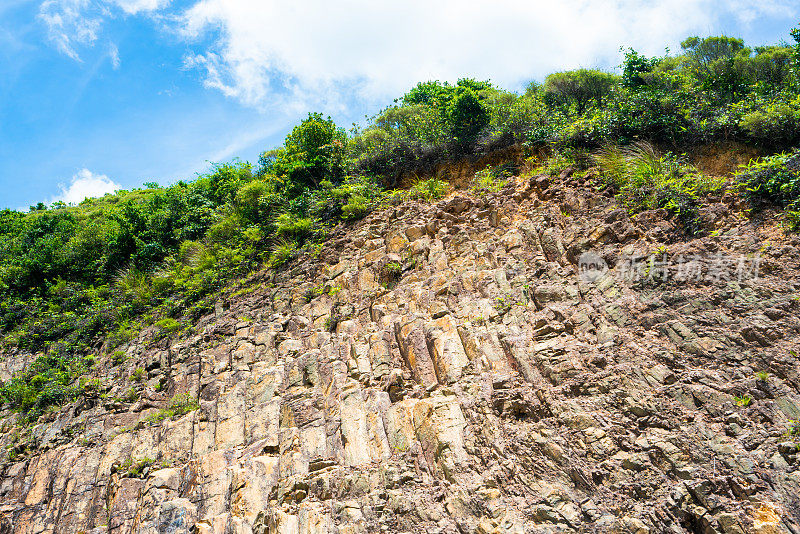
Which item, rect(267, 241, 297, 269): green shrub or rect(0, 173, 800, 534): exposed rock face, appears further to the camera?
rect(267, 241, 297, 269): green shrub

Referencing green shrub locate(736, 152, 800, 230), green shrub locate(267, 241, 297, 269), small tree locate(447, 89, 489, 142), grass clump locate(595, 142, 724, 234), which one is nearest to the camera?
green shrub locate(736, 152, 800, 230)

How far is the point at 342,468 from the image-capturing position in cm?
823

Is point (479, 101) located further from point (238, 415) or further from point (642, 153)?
point (238, 415)

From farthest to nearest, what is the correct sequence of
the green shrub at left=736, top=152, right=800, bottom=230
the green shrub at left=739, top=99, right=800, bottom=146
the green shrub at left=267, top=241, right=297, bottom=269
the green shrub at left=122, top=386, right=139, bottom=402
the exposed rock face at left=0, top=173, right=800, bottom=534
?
the green shrub at left=267, top=241, right=297, bottom=269 < the green shrub at left=122, top=386, right=139, bottom=402 < the green shrub at left=739, top=99, right=800, bottom=146 < the green shrub at left=736, top=152, right=800, bottom=230 < the exposed rock face at left=0, top=173, right=800, bottom=534

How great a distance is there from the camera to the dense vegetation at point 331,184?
12.8 m

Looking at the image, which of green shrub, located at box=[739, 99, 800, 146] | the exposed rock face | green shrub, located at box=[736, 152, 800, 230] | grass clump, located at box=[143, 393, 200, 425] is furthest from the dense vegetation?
grass clump, located at box=[143, 393, 200, 425]

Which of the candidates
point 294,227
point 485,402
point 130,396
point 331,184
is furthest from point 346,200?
point 485,402

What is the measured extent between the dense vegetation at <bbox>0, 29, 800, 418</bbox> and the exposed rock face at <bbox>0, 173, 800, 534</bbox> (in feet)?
7.31

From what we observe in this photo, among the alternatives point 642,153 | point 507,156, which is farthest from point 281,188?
point 642,153

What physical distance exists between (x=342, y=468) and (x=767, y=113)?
13.0 meters

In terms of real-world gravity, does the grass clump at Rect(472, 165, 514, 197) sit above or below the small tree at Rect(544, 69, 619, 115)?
below

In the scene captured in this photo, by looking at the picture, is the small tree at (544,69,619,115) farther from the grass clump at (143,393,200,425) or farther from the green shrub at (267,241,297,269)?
the grass clump at (143,393,200,425)

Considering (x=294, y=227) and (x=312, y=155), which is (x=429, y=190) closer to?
(x=294, y=227)

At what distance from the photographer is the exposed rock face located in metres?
6.29
